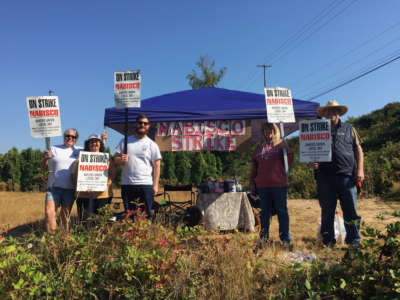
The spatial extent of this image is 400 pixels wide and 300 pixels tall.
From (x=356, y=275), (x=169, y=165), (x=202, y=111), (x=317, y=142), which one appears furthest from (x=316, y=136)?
(x=169, y=165)

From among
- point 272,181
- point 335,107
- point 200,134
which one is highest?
point 335,107

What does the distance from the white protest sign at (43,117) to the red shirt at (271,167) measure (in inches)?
95.1

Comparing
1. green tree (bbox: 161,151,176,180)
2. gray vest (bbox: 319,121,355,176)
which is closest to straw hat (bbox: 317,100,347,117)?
gray vest (bbox: 319,121,355,176)

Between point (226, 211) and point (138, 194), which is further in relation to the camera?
point (226, 211)

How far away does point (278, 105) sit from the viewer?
4207 mm

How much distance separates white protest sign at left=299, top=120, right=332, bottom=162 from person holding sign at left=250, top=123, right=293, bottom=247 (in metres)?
0.31

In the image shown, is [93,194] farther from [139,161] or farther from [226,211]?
[226,211]

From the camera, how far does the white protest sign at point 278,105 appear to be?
13.6 ft

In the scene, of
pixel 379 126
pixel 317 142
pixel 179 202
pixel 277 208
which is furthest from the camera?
pixel 379 126

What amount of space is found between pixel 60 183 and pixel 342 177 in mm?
3206

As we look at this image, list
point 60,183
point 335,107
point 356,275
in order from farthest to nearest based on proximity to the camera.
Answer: point 335,107
point 60,183
point 356,275

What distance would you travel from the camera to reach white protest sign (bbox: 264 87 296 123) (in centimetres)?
415

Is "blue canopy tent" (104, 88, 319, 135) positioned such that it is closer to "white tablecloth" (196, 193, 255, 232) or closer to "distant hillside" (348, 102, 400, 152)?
"white tablecloth" (196, 193, 255, 232)

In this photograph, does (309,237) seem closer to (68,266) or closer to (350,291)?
(350,291)
